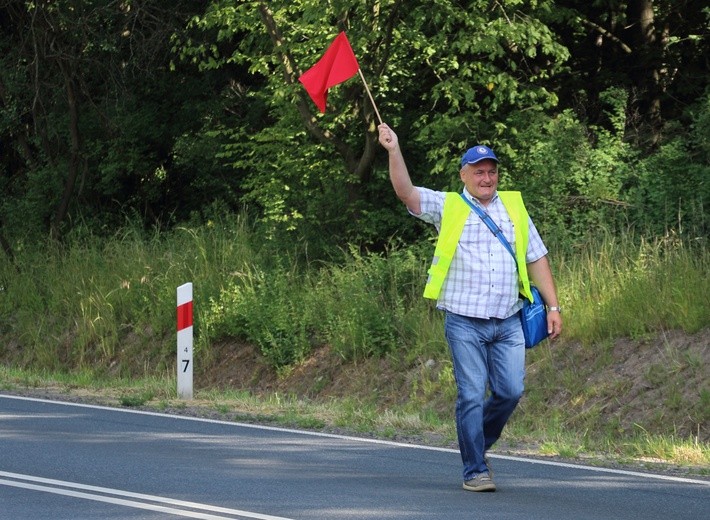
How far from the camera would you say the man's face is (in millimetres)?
8305

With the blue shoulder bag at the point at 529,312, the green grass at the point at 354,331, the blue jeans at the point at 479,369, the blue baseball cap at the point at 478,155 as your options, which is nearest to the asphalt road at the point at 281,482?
the blue jeans at the point at 479,369

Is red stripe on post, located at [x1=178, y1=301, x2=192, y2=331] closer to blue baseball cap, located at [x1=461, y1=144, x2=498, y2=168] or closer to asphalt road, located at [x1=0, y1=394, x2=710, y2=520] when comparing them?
asphalt road, located at [x1=0, y1=394, x2=710, y2=520]

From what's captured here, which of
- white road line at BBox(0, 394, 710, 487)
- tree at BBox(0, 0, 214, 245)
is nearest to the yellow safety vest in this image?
white road line at BBox(0, 394, 710, 487)

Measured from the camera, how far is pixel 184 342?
47.7 ft

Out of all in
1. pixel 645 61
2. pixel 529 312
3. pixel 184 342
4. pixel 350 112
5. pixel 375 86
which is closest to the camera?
pixel 529 312

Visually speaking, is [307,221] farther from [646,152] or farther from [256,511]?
[256,511]

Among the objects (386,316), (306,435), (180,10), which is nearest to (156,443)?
(306,435)

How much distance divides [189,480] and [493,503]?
6.22 feet

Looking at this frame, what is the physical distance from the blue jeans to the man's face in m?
0.72

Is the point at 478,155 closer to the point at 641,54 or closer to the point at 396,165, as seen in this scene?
the point at 396,165

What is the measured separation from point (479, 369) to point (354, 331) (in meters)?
7.57

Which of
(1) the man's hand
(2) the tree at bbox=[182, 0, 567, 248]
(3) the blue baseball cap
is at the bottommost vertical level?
(3) the blue baseball cap

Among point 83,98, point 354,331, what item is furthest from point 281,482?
point 83,98

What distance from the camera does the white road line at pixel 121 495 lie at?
742 cm
